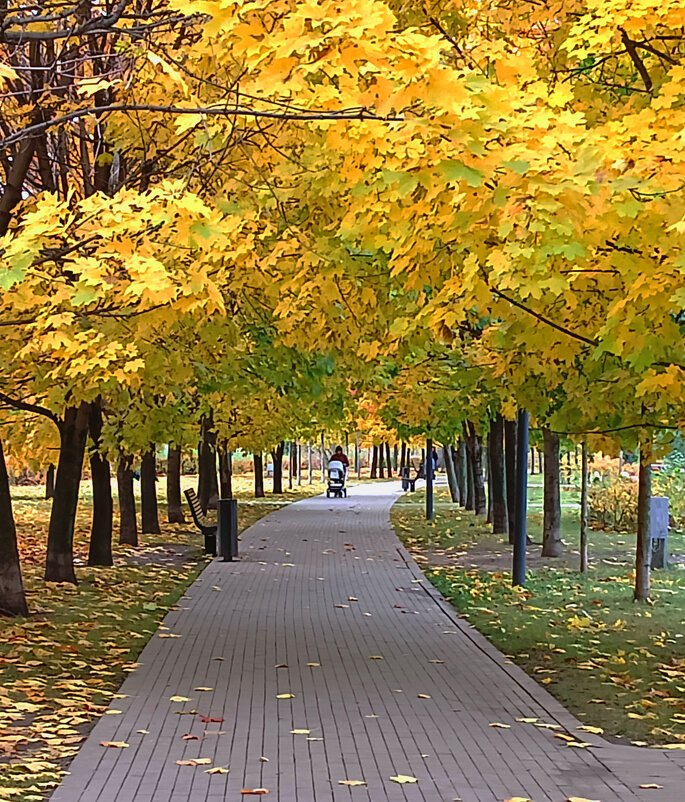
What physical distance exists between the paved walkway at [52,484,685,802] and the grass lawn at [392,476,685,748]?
1.15ft

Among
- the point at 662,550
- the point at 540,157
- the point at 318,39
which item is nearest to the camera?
→ the point at 318,39

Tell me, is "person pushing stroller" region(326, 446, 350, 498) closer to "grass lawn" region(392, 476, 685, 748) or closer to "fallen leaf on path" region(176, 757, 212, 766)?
"grass lawn" region(392, 476, 685, 748)

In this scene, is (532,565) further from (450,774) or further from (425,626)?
(450,774)

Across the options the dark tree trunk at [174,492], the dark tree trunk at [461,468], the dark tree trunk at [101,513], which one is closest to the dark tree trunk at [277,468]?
the dark tree trunk at [461,468]

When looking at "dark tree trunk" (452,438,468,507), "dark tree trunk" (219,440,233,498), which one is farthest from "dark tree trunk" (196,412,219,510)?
"dark tree trunk" (452,438,468,507)

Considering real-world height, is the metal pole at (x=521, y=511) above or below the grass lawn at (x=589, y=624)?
above

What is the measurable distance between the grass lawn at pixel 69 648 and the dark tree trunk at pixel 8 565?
225 mm

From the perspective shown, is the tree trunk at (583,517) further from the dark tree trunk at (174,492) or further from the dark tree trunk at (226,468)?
the dark tree trunk at (226,468)

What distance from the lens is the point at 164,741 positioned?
6789 mm

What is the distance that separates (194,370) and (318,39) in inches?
298

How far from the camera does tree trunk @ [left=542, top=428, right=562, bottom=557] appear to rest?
18797mm

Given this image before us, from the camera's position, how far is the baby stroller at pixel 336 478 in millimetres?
42469

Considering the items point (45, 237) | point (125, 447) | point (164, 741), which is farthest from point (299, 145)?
point (125, 447)

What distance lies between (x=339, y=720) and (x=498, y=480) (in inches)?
651
